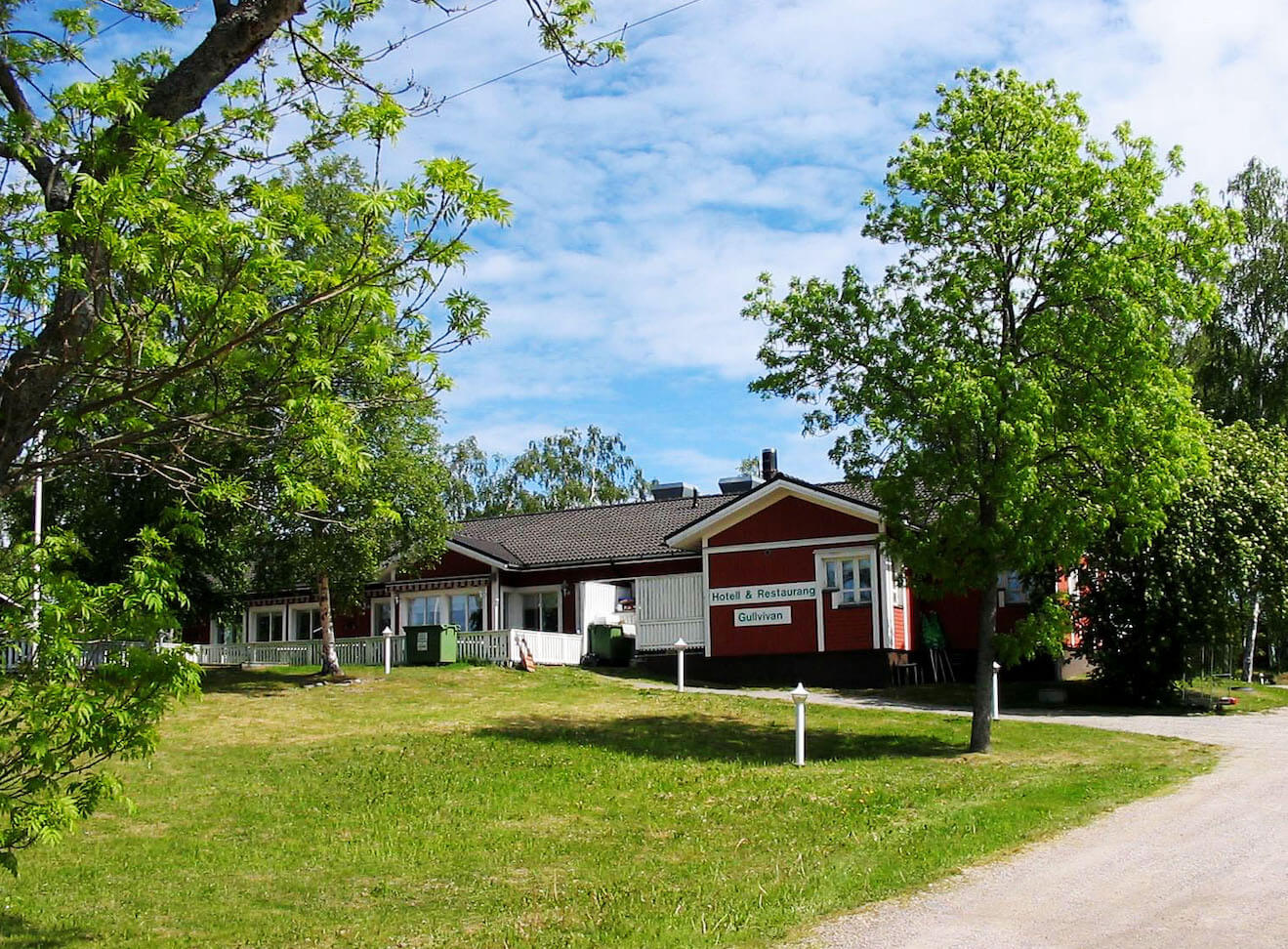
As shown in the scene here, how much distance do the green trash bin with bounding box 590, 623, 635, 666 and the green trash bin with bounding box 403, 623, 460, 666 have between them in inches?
147

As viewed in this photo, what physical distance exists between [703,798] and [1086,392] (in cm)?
797

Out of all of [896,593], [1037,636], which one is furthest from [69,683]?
[896,593]

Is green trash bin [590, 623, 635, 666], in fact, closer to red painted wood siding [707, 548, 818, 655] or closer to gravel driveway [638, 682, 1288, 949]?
red painted wood siding [707, 548, 818, 655]

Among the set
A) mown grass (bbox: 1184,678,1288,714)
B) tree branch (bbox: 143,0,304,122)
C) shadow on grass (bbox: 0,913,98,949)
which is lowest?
mown grass (bbox: 1184,678,1288,714)

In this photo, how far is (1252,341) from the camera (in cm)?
3741

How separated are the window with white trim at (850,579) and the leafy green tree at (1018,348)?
32.8 feet

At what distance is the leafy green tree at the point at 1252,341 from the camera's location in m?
36.7

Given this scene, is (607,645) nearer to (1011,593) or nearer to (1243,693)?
(1011,593)

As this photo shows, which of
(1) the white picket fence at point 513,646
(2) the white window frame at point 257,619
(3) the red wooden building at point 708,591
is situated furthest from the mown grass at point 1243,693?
(2) the white window frame at point 257,619

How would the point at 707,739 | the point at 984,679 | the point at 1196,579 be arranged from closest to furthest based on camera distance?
1. the point at 984,679
2. the point at 707,739
3. the point at 1196,579

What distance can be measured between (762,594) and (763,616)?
542 mm

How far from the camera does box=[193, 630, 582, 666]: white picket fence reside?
1193 inches

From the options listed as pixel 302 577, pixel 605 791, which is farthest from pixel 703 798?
pixel 302 577

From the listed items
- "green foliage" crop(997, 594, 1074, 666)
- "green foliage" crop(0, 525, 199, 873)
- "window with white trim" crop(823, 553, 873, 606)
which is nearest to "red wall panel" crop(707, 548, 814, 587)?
"window with white trim" crop(823, 553, 873, 606)
